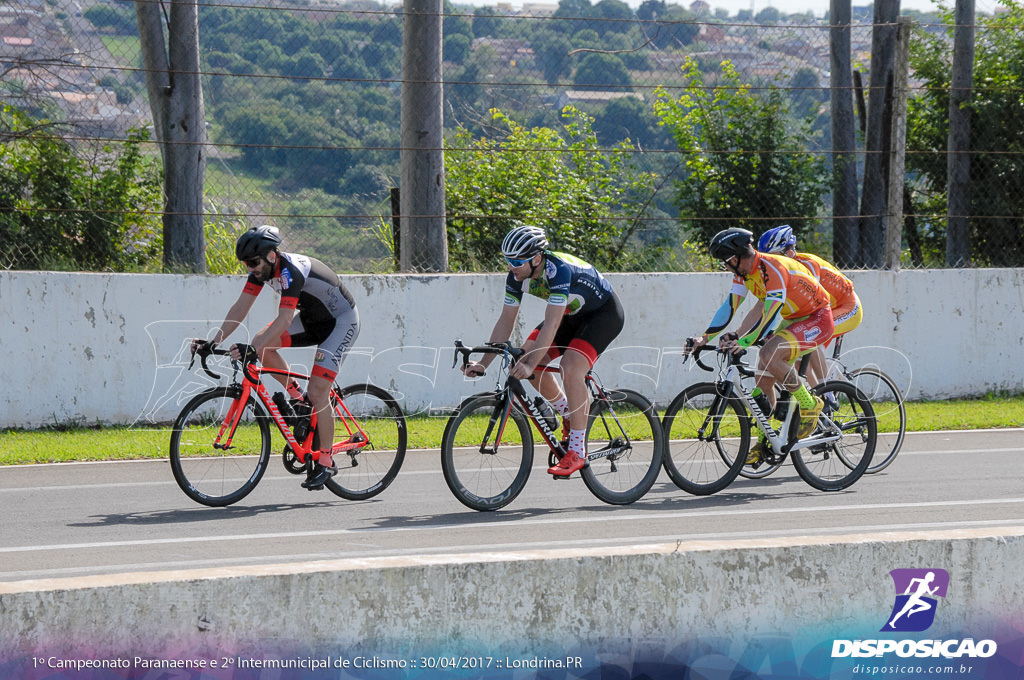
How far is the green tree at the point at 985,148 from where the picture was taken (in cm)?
1415

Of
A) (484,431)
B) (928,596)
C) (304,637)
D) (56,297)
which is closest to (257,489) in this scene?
(484,431)

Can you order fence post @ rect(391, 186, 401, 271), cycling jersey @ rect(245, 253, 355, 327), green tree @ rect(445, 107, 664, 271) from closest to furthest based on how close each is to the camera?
cycling jersey @ rect(245, 253, 355, 327) < fence post @ rect(391, 186, 401, 271) < green tree @ rect(445, 107, 664, 271)

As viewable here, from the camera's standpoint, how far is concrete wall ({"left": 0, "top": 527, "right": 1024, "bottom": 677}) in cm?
392

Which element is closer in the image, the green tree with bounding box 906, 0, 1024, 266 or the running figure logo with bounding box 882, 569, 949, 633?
the running figure logo with bounding box 882, 569, 949, 633

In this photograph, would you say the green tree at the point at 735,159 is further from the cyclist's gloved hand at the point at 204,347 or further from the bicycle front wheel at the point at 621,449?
the cyclist's gloved hand at the point at 204,347

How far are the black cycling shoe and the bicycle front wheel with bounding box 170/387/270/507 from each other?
0.31m

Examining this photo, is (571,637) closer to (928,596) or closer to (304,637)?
(304,637)

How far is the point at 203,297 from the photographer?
11.2m

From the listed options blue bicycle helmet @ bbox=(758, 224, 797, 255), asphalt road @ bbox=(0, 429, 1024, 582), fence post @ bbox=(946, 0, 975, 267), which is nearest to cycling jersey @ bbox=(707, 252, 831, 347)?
blue bicycle helmet @ bbox=(758, 224, 797, 255)

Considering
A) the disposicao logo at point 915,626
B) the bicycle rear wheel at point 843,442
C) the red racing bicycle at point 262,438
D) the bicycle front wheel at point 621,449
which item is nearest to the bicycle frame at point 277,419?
the red racing bicycle at point 262,438

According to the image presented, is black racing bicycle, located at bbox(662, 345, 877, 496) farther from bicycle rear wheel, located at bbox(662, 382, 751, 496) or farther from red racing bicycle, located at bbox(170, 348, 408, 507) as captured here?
red racing bicycle, located at bbox(170, 348, 408, 507)

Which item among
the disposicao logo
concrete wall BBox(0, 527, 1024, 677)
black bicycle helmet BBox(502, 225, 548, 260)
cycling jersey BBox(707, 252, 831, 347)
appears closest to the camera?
concrete wall BBox(0, 527, 1024, 677)

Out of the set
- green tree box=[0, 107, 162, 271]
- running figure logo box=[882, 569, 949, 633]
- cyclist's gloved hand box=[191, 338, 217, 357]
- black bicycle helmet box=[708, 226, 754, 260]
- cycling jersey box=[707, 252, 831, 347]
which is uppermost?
green tree box=[0, 107, 162, 271]

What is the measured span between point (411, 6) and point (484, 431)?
256 inches
